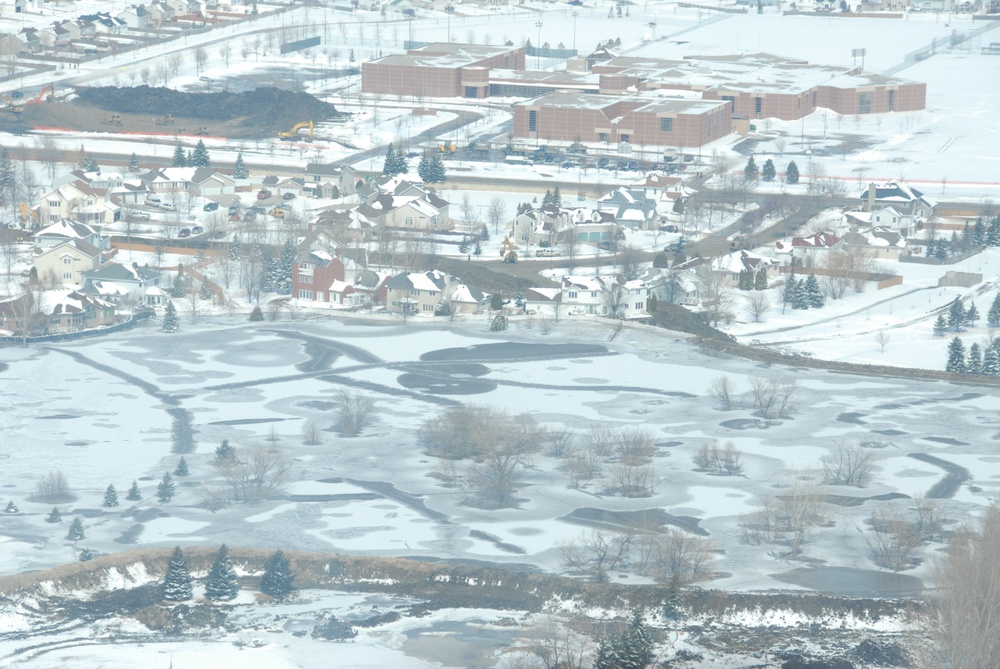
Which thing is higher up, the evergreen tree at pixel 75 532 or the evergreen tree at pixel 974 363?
the evergreen tree at pixel 974 363

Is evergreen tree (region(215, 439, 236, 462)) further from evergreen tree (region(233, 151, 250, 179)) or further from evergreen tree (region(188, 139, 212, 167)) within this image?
evergreen tree (region(188, 139, 212, 167))

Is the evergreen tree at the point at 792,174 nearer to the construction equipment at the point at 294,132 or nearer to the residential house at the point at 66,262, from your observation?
the construction equipment at the point at 294,132

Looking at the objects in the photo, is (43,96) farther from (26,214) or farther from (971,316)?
(971,316)

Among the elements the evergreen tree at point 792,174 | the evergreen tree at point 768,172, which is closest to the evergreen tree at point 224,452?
the evergreen tree at point 768,172

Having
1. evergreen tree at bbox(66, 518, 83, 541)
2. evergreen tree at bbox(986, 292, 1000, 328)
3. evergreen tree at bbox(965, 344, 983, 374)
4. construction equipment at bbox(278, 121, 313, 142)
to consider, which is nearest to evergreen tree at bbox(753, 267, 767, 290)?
evergreen tree at bbox(986, 292, 1000, 328)

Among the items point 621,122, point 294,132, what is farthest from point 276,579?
point 621,122
